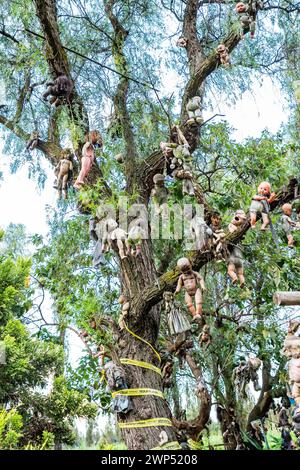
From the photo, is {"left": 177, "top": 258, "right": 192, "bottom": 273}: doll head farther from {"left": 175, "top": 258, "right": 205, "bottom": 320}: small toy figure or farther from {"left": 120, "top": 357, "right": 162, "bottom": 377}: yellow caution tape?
{"left": 120, "top": 357, "right": 162, "bottom": 377}: yellow caution tape

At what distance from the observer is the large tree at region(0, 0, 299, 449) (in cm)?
386

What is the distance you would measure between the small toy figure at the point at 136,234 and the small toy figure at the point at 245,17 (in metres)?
1.61

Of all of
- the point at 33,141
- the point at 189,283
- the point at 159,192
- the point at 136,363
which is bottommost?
the point at 136,363

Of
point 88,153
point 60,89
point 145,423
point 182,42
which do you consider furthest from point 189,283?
point 182,42

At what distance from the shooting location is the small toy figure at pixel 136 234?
3.42 m

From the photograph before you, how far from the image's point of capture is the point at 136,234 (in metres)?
3.42

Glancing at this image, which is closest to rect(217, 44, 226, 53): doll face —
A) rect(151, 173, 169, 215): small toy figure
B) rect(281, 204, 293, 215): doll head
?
rect(151, 173, 169, 215): small toy figure

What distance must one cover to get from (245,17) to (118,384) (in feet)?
9.03

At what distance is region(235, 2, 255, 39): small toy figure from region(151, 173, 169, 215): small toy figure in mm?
1223

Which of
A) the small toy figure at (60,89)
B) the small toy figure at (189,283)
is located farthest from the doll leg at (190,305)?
the small toy figure at (60,89)

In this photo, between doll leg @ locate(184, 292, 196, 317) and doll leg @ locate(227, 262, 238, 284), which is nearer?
doll leg @ locate(227, 262, 238, 284)

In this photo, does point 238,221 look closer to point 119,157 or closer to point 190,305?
point 190,305

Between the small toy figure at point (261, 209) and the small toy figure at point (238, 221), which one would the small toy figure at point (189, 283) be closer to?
the small toy figure at point (238, 221)

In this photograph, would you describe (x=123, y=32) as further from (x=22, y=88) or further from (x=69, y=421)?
(x=69, y=421)
